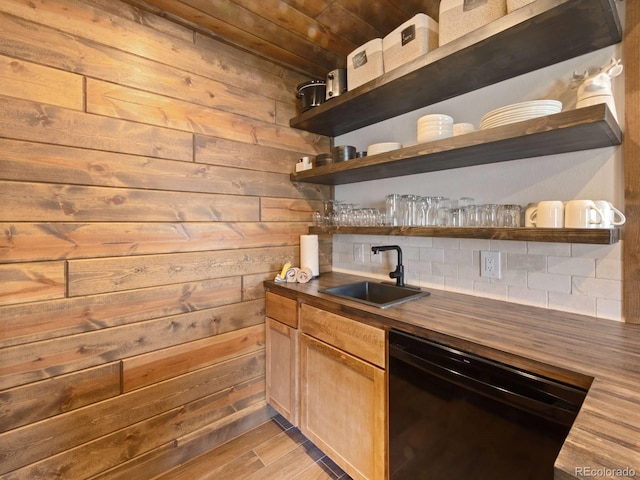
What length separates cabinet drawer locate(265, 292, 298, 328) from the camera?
1834mm

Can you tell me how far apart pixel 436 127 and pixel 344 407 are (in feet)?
4.80

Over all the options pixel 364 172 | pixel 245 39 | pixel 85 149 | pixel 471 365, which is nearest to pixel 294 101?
pixel 245 39

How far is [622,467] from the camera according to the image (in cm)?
54

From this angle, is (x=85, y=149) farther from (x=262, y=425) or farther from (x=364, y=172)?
(x=262, y=425)

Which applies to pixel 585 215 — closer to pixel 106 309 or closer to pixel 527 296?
pixel 527 296

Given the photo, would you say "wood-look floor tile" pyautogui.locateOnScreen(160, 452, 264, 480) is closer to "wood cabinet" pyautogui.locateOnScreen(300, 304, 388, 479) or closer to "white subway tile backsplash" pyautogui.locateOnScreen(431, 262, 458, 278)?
"wood cabinet" pyautogui.locateOnScreen(300, 304, 388, 479)

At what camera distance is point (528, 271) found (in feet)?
4.84

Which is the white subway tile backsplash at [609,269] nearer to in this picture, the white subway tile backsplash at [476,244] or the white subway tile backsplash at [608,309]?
the white subway tile backsplash at [608,309]

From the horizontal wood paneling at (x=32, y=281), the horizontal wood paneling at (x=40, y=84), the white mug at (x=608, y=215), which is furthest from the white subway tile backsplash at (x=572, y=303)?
the horizontal wood paneling at (x=40, y=84)

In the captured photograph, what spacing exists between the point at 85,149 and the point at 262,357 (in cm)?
158

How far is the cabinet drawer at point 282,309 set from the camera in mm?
1834

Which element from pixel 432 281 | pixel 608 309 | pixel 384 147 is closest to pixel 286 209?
pixel 384 147

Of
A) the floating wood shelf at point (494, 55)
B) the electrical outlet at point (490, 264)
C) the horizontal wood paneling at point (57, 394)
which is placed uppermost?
the floating wood shelf at point (494, 55)

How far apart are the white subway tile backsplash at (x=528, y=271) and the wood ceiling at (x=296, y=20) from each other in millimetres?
1293
